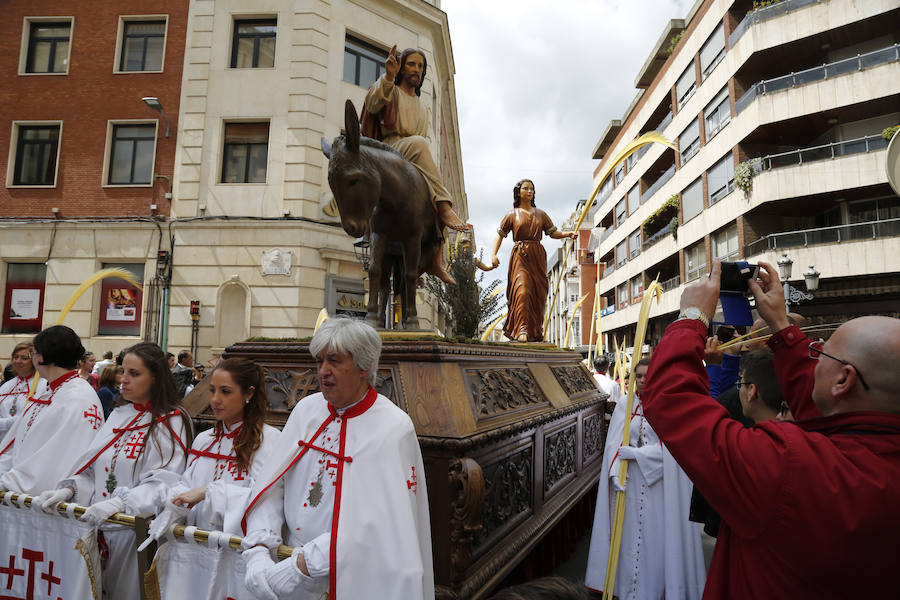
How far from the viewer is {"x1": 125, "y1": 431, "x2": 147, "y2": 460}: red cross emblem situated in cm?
290

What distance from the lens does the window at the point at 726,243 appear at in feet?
71.1

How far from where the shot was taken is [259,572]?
1.95 meters

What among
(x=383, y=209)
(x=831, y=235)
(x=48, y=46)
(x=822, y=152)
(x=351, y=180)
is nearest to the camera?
(x=351, y=180)

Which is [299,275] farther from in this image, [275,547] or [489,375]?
[275,547]

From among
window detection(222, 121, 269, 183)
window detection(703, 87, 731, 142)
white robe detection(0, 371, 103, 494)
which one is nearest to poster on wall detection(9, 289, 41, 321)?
window detection(222, 121, 269, 183)

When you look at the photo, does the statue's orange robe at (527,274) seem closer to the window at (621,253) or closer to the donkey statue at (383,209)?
the donkey statue at (383,209)

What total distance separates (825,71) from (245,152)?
1902 cm

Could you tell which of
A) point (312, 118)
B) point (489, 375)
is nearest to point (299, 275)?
point (312, 118)

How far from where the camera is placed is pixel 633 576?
13.4 feet

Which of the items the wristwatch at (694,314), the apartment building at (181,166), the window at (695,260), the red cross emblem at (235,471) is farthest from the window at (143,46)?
the window at (695,260)

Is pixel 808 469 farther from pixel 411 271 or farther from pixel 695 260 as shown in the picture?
pixel 695 260

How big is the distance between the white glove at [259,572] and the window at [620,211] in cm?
3668

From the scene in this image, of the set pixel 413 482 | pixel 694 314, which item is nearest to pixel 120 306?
pixel 413 482

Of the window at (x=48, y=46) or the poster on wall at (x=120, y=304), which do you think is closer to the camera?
the poster on wall at (x=120, y=304)
